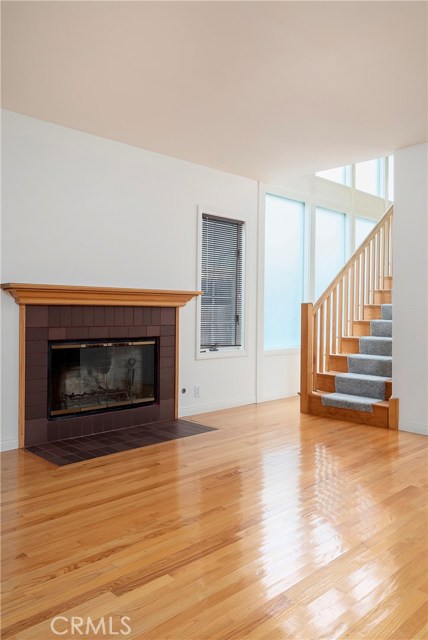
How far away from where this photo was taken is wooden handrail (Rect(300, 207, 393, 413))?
5.68 meters

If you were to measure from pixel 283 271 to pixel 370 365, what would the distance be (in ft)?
5.80

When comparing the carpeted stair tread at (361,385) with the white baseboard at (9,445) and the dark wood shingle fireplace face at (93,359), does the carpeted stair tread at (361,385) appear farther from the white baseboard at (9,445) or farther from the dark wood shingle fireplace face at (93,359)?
the white baseboard at (9,445)

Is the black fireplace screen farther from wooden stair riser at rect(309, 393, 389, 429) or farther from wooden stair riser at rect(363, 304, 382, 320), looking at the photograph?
wooden stair riser at rect(363, 304, 382, 320)

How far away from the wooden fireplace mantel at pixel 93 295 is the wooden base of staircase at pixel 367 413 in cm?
183

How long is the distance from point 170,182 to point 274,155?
1099mm

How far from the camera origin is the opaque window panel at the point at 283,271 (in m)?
6.36

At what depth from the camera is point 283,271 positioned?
6566mm

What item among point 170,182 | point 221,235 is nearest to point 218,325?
point 221,235

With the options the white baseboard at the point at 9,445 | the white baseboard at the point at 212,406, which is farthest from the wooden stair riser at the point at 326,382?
the white baseboard at the point at 9,445

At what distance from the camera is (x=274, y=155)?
4.97 metres

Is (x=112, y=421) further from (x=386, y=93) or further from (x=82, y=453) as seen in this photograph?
(x=386, y=93)

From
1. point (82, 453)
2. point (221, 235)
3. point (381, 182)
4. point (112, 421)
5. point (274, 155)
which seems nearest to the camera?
point (82, 453)

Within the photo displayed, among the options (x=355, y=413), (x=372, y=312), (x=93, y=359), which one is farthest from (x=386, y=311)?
(x=93, y=359)

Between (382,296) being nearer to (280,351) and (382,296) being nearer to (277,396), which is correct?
(280,351)
